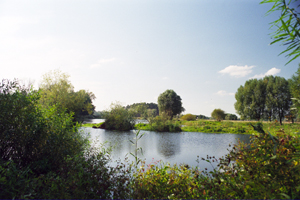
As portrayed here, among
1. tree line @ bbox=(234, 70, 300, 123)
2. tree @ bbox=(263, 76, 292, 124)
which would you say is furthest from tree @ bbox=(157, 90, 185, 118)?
tree @ bbox=(263, 76, 292, 124)

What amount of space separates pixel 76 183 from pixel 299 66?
20246 millimetres

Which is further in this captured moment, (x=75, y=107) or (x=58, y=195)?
(x=75, y=107)

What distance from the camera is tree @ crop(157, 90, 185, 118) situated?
32406 mm

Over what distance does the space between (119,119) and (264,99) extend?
59.1 feet

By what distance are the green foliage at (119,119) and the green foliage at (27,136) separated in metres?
12.9

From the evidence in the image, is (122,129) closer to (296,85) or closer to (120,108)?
→ (120,108)

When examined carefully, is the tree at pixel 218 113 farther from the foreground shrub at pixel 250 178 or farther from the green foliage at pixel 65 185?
the green foliage at pixel 65 185

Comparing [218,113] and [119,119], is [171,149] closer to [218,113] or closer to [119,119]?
[119,119]

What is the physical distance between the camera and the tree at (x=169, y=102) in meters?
32.4

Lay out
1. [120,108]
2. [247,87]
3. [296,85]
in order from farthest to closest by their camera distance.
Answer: [247,87] → [120,108] → [296,85]

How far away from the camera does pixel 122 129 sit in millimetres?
16016

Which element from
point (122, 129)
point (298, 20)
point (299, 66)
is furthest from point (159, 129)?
point (298, 20)

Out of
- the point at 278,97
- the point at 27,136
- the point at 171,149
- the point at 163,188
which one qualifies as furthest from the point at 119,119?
the point at 278,97

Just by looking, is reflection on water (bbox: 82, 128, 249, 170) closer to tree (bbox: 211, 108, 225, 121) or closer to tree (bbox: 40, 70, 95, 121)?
tree (bbox: 40, 70, 95, 121)
